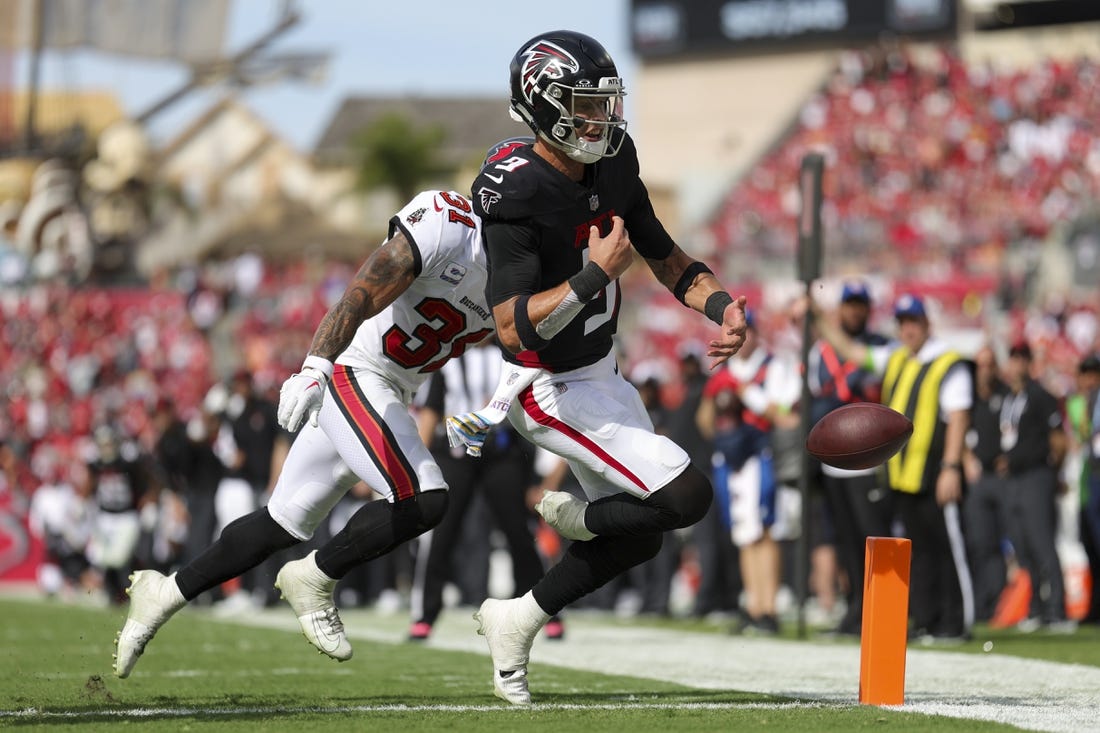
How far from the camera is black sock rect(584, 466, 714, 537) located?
5.34m

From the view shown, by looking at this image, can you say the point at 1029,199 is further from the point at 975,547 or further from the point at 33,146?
the point at 33,146

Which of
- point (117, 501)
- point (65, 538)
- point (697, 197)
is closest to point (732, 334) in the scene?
point (117, 501)

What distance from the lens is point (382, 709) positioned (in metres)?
5.54

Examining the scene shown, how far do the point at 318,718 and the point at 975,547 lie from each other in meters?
7.48

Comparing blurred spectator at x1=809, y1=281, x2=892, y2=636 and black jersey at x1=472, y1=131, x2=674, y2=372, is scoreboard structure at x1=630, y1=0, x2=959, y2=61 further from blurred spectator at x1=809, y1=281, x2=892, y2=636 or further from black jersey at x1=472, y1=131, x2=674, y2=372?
black jersey at x1=472, y1=131, x2=674, y2=372

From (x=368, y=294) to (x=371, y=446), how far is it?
0.51 m

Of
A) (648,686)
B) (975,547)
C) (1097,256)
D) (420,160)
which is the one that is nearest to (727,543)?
(975,547)

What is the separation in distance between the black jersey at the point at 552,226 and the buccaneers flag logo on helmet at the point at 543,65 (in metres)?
0.22

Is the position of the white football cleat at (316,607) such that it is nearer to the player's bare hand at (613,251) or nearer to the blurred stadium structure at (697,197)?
the player's bare hand at (613,251)

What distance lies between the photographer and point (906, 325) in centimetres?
925

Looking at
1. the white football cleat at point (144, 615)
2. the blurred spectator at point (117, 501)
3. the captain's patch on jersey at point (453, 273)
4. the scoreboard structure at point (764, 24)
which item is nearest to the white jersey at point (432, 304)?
the captain's patch on jersey at point (453, 273)

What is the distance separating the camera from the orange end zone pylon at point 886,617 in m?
5.44

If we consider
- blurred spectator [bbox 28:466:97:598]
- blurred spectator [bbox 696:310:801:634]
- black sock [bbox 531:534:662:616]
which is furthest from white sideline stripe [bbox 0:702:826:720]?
blurred spectator [bbox 28:466:97:598]

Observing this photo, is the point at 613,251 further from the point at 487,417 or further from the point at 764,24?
the point at 764,24
